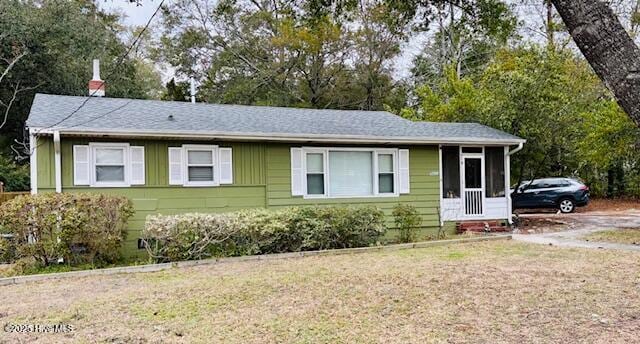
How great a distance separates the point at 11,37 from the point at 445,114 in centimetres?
1767

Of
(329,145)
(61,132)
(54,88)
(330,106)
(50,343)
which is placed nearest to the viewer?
(50,343)

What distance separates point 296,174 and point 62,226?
5.10 meters

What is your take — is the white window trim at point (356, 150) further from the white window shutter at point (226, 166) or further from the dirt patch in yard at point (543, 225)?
the dirt patch in yard at point (543, 225)

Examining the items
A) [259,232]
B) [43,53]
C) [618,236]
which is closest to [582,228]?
[618,236]

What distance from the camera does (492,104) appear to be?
49.4 feet

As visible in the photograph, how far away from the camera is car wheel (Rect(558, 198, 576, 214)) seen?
17.8 metres

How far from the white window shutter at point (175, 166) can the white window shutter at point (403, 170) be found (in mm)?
5401

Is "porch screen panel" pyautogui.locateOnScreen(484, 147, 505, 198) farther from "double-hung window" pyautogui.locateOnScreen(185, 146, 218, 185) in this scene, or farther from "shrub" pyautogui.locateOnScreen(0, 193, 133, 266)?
"shrub" pyautogui.locateOnScreen(0, 193, 133, 266)

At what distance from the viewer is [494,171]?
13320 millimetres

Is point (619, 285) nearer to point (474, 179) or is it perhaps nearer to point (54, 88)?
point (474, 179)

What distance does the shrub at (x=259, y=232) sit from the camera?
27.9 ft

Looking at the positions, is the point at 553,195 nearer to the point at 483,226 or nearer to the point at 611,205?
the point at 611,205

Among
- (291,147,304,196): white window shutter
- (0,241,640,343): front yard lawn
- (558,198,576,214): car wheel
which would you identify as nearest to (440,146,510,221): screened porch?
(291,147,304,196): white window shutter

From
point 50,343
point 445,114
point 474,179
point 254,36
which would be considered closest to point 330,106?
point 254,36
